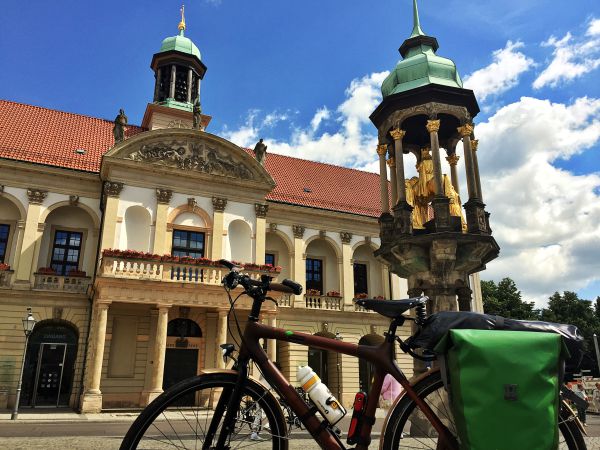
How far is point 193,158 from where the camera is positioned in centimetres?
2538

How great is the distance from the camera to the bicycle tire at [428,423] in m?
3.21

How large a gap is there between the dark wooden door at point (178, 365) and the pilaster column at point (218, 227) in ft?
15.4

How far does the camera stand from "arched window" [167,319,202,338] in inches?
923

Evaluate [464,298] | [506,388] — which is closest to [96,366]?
[464,298]

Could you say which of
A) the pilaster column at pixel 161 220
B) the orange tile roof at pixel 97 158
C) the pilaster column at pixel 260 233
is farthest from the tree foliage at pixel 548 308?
the pilaster column at pixel 161 220

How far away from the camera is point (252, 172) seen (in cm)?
2647

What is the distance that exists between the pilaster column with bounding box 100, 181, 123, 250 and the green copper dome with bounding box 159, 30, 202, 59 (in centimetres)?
1262

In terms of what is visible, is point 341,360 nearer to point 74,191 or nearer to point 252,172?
point 252,172

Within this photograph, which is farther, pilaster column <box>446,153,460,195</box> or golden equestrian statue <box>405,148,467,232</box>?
pilaster column <box>446,153,460,195</box>

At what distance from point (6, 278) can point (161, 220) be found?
23.5ft

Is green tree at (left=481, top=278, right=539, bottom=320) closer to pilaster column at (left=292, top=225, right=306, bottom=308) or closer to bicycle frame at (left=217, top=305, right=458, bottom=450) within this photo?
pilaster column at (left=292, top=225, right=306, bottom=308)

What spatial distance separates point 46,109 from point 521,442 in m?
33.3

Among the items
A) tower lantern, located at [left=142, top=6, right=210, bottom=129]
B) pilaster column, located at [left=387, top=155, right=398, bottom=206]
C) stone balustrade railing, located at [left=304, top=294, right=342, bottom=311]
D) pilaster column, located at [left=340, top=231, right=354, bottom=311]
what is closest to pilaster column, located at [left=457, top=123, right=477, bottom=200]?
pilaster column, located at [left=387, top=155, right=398, bottom=206]

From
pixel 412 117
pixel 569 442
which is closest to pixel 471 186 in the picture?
pixel 412 117
